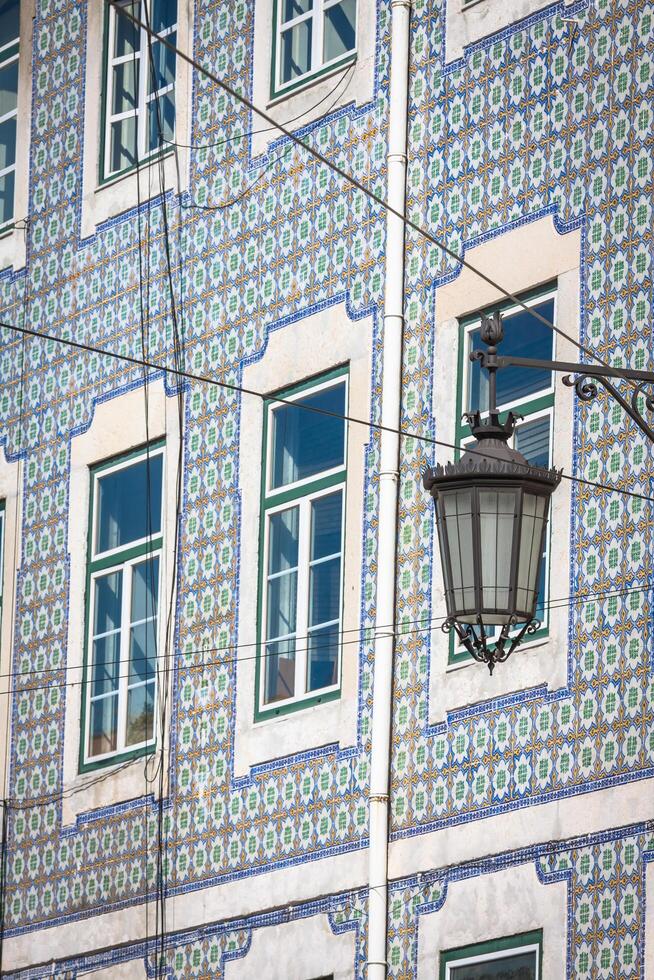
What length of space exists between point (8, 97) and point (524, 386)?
5953mm

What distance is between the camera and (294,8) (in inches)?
645

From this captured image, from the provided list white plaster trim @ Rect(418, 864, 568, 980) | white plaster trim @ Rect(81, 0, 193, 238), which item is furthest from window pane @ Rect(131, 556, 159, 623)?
white plaster trim @ Rect(418, 864, 568, 980)

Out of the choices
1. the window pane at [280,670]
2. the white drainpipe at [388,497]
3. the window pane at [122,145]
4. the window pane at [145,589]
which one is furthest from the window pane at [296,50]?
the window pane at [280,670]

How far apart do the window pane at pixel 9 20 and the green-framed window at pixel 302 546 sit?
430cm

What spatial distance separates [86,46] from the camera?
17938mm

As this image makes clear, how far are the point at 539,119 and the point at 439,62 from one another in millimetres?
920

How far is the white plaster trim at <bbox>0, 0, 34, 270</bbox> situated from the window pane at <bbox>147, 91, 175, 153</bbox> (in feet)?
4.12

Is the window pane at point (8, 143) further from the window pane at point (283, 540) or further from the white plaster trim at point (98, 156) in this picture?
the window pane at point (283, 540)

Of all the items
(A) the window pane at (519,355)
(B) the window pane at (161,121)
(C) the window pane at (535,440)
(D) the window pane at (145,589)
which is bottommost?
(C) the window pane at (535,440)

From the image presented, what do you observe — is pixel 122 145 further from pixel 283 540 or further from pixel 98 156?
pixel 283 540

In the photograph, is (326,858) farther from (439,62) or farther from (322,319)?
(439,62)

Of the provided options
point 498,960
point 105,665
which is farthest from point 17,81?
point 498,960

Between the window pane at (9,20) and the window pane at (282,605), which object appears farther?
the window pane at (9,20)

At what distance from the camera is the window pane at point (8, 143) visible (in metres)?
18.7
